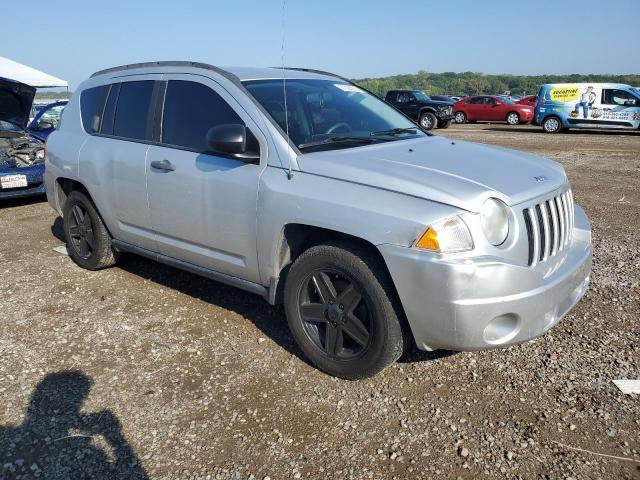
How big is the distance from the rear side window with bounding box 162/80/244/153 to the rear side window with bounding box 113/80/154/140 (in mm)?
263

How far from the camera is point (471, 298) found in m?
2.55

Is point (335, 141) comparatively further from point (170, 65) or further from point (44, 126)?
point (44, 126)

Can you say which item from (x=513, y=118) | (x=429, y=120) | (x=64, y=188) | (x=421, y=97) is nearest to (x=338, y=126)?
(x=64, y=188)

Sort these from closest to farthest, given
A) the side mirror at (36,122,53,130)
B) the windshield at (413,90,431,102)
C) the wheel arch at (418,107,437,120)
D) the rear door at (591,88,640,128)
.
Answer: the side mirror at (36,122,53,130) < the rear door at (591,88,640,128) < the wheel arch at (418,107,437,120) < the windshield at (413,90,431,102)

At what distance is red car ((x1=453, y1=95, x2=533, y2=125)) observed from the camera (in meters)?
27.4

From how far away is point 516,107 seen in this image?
2738 cm

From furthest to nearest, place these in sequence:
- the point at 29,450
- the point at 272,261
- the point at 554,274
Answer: the point at 272,261 < the point at 554,274 < the point at 29,450

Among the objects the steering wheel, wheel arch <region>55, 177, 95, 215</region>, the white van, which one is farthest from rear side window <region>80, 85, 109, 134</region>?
the white van

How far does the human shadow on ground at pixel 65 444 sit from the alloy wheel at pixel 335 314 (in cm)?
118

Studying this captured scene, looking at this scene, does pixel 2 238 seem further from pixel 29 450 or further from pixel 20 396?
pixel 29 450

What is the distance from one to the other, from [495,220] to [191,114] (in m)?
2.25

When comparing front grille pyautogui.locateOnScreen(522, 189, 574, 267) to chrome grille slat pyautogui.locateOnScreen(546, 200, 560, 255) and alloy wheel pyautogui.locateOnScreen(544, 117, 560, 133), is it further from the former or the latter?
alloy wheel pyautogui.locateOnScreen(544, 117, 560, 133)

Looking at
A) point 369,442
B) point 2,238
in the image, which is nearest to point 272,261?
point 369,442

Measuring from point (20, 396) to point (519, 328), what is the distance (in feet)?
9.03
